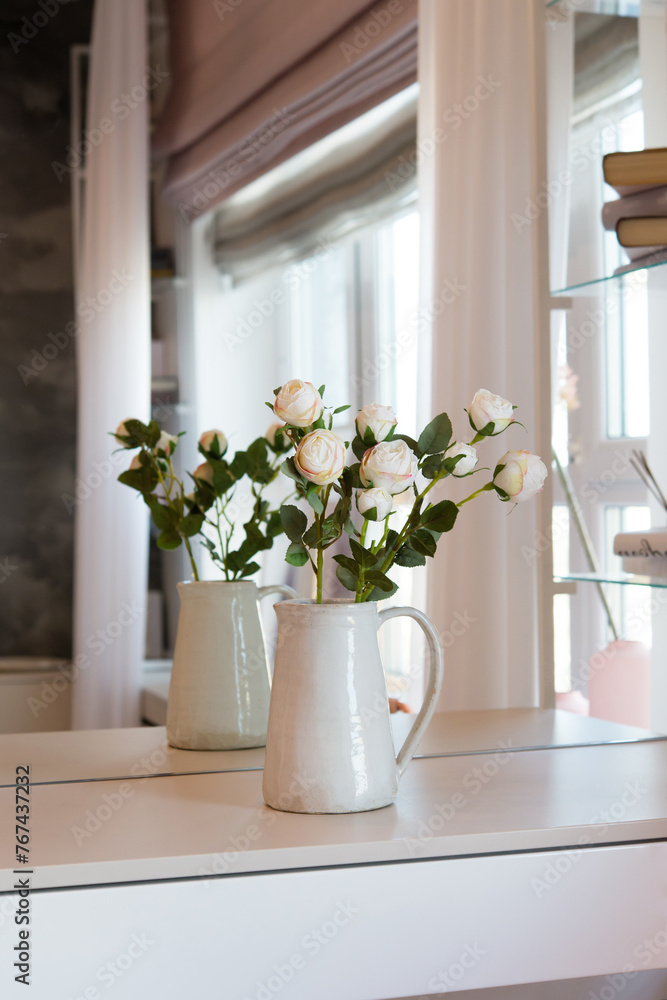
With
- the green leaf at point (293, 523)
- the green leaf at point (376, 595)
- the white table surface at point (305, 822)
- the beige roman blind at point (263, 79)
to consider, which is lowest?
the white table surface at point (305, 822)

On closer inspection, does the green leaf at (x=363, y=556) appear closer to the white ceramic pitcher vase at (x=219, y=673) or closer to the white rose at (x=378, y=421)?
the white rose at (x=378, y=421)

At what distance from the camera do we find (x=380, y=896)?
725 millimetres

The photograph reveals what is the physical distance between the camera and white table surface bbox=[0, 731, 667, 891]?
2.31ft

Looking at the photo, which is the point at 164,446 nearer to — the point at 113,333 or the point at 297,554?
the point at 297,554

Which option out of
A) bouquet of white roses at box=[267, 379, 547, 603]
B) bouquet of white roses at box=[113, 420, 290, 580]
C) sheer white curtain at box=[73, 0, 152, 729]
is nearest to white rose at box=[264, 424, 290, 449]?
bouquet of white roses at box=[113, 420, 290, 580]

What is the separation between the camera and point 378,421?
0.81 m

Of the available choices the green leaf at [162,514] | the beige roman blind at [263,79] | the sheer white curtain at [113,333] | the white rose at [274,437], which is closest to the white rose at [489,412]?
the white rose at [274,437]

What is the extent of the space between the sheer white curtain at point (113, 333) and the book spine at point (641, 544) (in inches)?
40.8

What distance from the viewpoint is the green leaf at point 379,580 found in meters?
0.83

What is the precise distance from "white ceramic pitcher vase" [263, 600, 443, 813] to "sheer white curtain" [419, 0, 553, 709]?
1.80ft

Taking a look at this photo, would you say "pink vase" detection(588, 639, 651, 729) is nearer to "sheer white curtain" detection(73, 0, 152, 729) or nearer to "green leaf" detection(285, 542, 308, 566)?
"green leaf" detection(285, 542, 308, 566)

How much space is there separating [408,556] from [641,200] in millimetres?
589

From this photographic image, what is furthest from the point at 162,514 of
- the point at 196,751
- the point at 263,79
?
the point at 263,79

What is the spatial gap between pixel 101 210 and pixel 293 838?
1762mm
